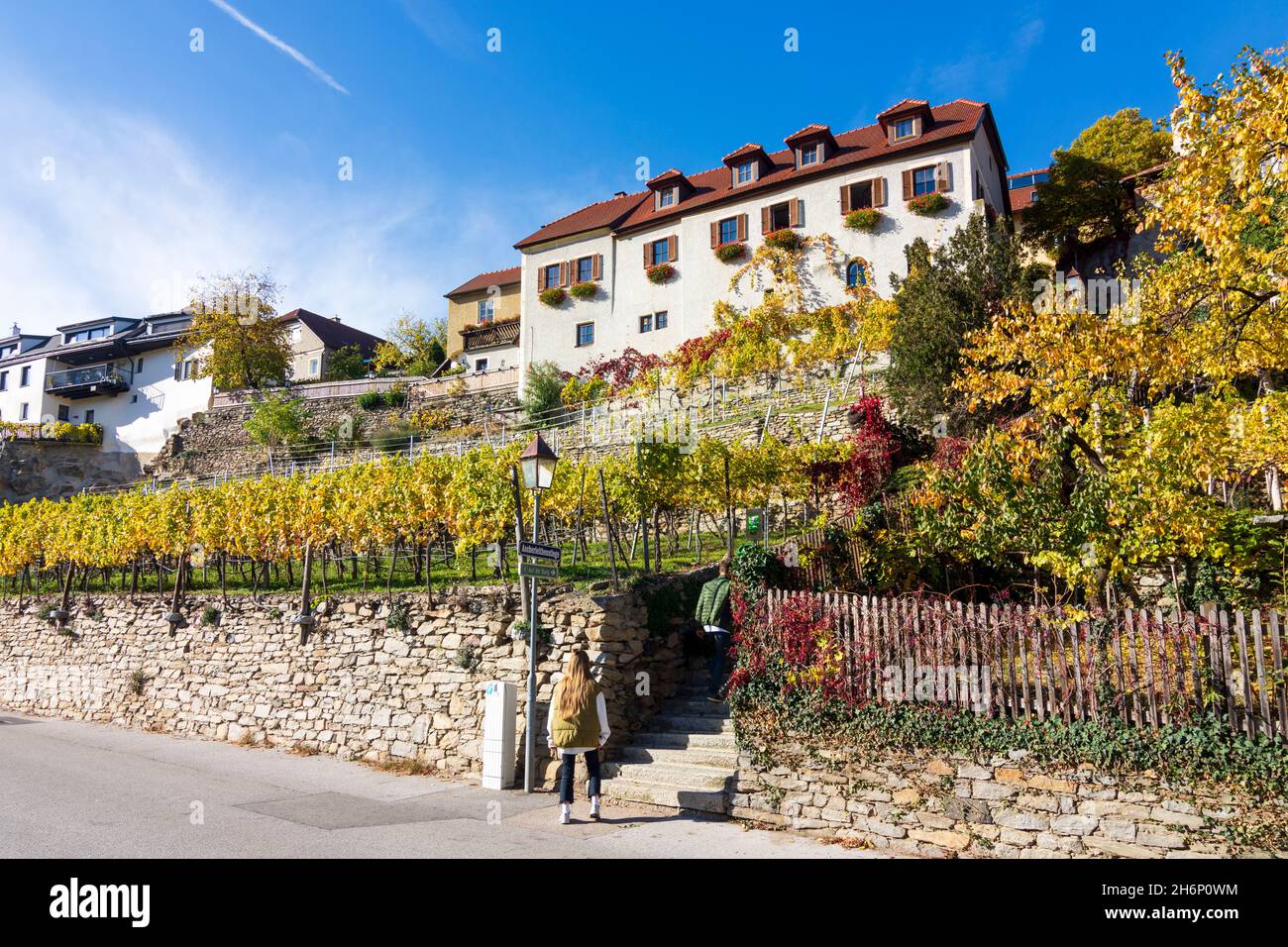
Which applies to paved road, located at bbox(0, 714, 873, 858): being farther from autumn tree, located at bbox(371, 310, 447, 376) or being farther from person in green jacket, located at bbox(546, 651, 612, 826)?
autumn tree, located at bbox(371, 310, 447, 376)

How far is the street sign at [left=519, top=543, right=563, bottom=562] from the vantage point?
10.1m

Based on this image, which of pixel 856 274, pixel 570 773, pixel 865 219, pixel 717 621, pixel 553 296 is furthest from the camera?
pixel 553 296

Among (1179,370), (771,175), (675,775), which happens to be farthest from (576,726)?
(771,175)

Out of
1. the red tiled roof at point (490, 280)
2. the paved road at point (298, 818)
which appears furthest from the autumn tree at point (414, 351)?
the paved road at point (298, 818)

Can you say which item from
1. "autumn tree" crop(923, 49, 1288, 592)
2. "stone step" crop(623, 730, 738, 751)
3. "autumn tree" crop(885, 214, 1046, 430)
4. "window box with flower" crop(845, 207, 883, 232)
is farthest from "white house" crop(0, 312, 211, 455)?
"autumn tree" crop(923, 49, 1288, 592)

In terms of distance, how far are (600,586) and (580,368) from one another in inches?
1053

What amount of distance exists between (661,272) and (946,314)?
1901 cm

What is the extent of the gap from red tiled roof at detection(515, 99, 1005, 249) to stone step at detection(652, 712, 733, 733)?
27.0 metres

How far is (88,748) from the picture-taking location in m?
14.4

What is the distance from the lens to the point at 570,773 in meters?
9.05

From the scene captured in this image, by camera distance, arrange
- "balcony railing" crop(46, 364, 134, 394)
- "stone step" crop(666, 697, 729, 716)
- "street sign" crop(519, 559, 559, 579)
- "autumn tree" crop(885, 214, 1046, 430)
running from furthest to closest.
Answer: "balcony railing" crop(46, 364, 134, 394)
"autumn tree" crop(885, 214, 1046, 430)
"stone step" crop(666, 697, 729, 716)
"street sign" crop(519, 559, 559, 579)

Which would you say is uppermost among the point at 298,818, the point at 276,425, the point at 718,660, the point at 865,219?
the point at 865,219

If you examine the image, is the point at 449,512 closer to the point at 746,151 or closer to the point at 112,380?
the point at 746,151
